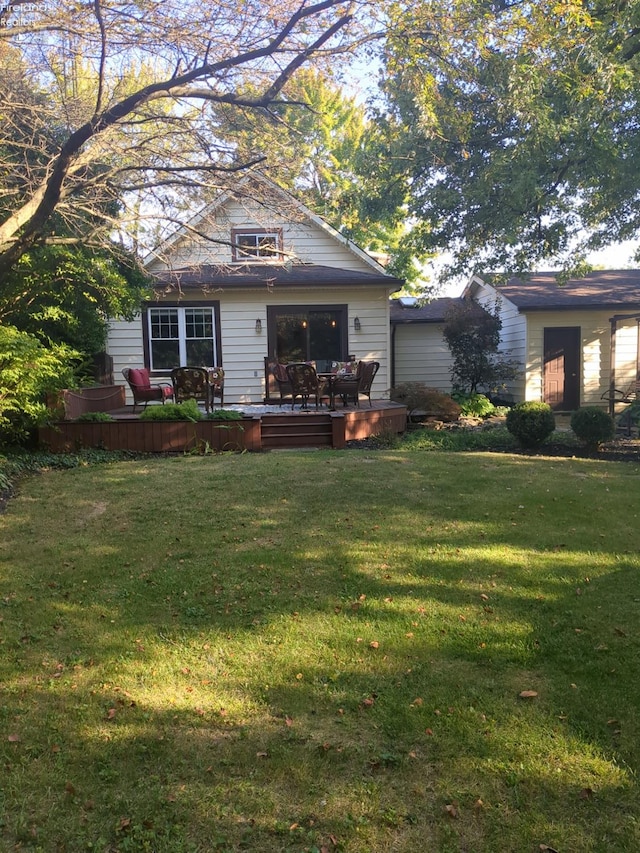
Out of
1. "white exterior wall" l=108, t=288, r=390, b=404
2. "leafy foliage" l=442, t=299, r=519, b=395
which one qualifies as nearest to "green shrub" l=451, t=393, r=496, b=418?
"leafy foliage" l=442, t=299, r=519, b=395

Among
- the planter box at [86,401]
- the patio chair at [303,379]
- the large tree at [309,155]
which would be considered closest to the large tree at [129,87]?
the large tree at [309,155]

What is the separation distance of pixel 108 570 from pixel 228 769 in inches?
102

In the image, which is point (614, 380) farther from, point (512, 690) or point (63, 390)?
point (512, 690)

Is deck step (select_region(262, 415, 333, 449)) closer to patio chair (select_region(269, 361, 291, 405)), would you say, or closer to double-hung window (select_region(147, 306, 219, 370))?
patio chair (select_region(269, 361, 291, 405))

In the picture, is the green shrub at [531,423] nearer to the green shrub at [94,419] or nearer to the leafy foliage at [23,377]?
the green shrub at [94,419]

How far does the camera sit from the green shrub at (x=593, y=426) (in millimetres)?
10281

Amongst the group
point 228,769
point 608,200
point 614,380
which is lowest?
point 228,769

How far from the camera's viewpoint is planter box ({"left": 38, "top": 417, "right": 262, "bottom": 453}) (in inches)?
387

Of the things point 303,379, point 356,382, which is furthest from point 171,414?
point 356,382

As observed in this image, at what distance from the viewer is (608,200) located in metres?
13.8

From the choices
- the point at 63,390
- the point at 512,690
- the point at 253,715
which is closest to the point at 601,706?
the point at 512,690

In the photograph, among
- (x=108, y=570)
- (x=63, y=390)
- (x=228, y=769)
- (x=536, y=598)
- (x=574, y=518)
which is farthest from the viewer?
(x=63, y=390)

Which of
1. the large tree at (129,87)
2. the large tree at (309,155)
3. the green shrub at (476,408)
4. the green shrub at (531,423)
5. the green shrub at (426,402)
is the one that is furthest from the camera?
the green shrub at (476,408)

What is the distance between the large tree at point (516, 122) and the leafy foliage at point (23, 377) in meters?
5.71
